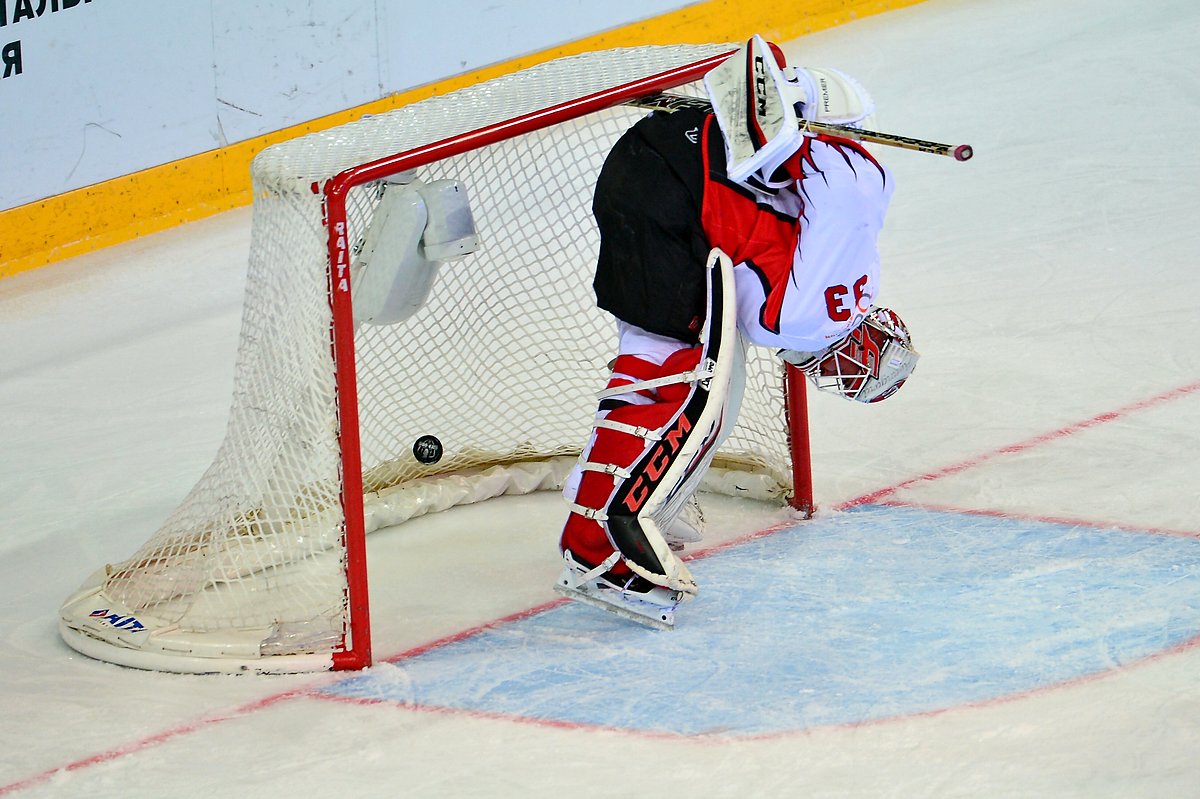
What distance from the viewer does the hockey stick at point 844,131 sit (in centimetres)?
194

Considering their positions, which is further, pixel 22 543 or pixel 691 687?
pixel 22 543

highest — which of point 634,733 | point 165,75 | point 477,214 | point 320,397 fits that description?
point 165,75

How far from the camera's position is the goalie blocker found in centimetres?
212

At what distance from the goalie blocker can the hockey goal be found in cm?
31

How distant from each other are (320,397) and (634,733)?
0.61 metres

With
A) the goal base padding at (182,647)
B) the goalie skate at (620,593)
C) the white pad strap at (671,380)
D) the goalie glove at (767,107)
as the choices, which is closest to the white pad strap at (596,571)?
the goalie skate at (620,593)

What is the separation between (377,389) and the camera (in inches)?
106

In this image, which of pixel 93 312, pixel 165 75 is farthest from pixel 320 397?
pixel 165 75

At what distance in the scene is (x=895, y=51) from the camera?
577 cm

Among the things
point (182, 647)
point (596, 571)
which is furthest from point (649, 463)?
point (182, 647)

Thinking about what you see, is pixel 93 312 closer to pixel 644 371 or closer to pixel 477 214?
pixel 477 214

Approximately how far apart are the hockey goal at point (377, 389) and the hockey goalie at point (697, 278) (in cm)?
17

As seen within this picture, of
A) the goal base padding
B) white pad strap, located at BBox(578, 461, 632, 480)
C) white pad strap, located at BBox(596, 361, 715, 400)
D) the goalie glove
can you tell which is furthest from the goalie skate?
the goalie glove

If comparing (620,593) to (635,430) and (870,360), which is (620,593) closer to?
(635,430)
